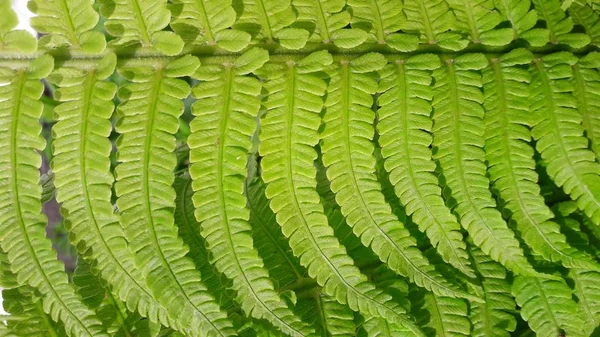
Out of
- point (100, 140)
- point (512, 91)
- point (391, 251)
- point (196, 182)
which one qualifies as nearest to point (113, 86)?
point (100, 140)

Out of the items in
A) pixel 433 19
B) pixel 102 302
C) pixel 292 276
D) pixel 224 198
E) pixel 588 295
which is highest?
pixel 433 19

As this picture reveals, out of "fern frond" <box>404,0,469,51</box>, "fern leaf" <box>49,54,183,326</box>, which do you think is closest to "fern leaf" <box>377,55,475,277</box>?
"fern frond" <box>404,0,469,51</box>

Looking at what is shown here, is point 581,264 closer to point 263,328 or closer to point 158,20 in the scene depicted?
point 263,328

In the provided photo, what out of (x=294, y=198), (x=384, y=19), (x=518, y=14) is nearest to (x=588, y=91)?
(x=518, y=14)

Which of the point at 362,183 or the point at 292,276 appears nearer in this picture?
the point at 362,183

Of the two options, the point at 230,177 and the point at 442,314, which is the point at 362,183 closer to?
the point at 230,177

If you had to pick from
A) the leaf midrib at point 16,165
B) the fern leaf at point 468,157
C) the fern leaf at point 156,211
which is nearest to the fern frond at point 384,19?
the fern leaf at point 468,157
